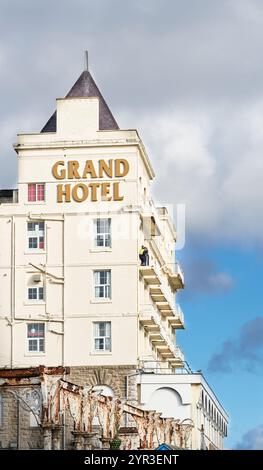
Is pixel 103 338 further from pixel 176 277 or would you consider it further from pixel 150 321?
pixel 176 277

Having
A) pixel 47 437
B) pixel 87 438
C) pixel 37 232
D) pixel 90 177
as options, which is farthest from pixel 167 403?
pixel 47 437

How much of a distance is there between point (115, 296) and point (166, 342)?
1282cm

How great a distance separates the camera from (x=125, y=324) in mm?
90125

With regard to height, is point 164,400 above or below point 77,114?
below

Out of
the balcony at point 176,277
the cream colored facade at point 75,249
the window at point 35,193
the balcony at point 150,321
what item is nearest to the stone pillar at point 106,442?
the cream colored facade at point 75,249

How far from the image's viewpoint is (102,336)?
90.6 metres

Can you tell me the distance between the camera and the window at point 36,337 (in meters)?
91.5

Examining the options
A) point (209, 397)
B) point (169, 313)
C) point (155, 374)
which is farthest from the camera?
point (169, 313)

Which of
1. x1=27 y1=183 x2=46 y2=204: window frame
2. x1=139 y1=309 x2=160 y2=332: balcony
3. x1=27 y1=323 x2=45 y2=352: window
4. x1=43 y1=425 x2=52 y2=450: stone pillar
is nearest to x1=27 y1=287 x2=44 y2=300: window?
x1=27 y1=323 x2=45 y2=352: window

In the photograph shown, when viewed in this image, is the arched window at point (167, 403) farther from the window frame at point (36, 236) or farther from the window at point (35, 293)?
the window frame at point (36, 236)

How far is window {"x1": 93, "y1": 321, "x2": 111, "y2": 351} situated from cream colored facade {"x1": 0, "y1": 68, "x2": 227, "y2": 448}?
115 millimetres

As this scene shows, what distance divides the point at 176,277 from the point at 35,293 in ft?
65.5
